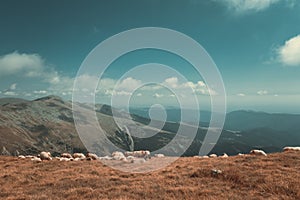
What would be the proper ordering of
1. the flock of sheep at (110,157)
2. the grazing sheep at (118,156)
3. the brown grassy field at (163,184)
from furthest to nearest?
the grazing sheep at (118,156) → the flock of sheep at (110,157) → the brown grassy field at (163,184)

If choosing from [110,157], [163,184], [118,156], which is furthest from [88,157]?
[163,184]

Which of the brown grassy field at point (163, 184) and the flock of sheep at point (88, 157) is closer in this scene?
the brown grassy field at point (163, 184)

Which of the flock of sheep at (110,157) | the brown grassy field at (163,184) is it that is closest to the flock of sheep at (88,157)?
the flock of sheep at (110,157)

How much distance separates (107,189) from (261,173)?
10.9 meters

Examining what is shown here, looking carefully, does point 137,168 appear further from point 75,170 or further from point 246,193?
point 246,193

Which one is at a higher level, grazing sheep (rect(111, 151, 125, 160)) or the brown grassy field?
the brown grassy field

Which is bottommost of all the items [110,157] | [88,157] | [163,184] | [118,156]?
[110,157]

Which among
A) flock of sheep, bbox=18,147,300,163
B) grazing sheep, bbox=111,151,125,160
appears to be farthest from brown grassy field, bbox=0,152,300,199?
grazing sheep, bbox=111,151,125,160

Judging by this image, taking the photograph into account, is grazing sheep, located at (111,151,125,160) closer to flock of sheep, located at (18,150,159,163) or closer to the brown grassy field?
flock of sheep, located at (18,150,159,163)

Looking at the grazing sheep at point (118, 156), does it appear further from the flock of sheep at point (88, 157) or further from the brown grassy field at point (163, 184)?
the brown grassy field at point (163, 184)

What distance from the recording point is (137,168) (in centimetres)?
2280

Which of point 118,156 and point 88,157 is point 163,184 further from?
point 88,157

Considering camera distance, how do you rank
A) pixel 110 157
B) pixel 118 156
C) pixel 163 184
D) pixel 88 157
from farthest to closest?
pixel 110 157, pixel 88 157, pixel 118 156, pixel 163 184

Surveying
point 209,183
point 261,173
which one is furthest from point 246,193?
point 261,173
